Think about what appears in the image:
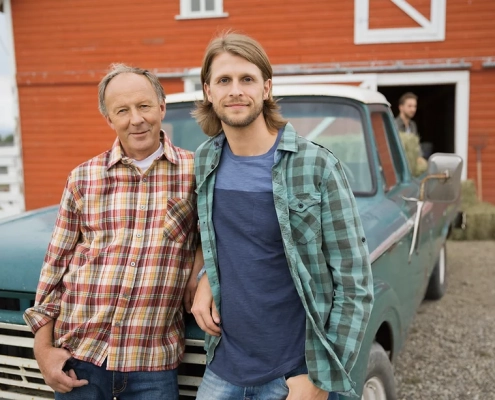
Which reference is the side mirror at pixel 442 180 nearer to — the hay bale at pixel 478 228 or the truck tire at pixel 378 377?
the truck tire at pixel 378 377

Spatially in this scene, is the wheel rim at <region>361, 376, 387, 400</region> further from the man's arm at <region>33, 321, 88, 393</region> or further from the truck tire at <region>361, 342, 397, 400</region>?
the man's arm at <region>33, 321, 88, 393</region>

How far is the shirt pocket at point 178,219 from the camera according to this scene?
5.91ft

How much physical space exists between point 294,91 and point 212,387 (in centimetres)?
187

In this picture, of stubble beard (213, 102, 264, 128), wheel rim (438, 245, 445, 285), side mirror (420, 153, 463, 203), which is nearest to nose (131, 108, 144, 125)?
stubble beard (213, 102, 264, 128)

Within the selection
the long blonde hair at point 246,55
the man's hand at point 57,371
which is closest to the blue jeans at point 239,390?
the man's hand at point 57,371

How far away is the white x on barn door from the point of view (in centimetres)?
996

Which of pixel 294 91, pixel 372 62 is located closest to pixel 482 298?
pixel 294 91

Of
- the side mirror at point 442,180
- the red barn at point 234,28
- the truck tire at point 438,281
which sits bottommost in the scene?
the truck tire at point 438,281

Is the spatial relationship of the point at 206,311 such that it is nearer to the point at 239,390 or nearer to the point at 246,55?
the point at 239,390

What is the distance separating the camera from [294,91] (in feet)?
10.1

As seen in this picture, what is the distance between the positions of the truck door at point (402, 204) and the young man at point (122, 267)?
1.28m

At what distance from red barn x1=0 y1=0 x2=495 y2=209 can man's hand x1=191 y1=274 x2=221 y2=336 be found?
899cm

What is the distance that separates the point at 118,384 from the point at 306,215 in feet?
2.81

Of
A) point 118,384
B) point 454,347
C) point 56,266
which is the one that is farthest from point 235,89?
point 454,347
